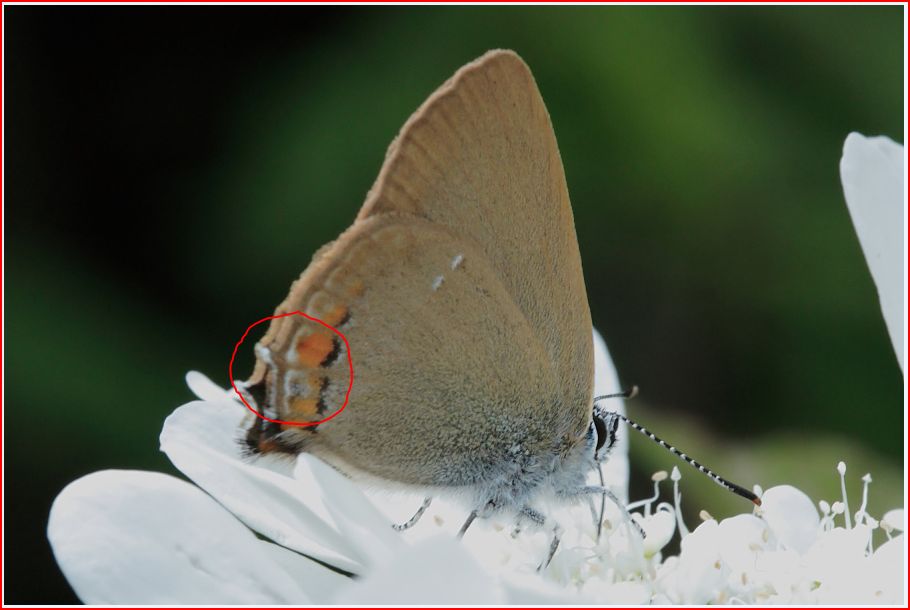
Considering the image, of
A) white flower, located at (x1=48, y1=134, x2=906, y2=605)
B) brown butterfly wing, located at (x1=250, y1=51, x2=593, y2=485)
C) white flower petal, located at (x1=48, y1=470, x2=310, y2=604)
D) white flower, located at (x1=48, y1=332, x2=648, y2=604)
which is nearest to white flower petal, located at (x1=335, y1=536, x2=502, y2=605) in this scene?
white flower, located at (x1=48, y1=332, x2=648, y2=604)

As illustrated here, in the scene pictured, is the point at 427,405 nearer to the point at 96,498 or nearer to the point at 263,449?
the point at 263,449

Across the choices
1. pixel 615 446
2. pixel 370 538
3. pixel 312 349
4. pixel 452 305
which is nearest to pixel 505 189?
pixel 452 305

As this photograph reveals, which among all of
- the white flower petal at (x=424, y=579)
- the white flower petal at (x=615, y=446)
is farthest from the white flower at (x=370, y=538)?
the white flower petal at (x=424, y=579)

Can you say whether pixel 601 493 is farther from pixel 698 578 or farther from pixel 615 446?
pixel 698 578

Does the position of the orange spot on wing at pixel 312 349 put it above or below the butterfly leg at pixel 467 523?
above

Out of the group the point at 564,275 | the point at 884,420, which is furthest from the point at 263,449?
the point at 884,420

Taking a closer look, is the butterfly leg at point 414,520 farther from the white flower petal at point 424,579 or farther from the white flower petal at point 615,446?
the white flower petal at point 424,579
